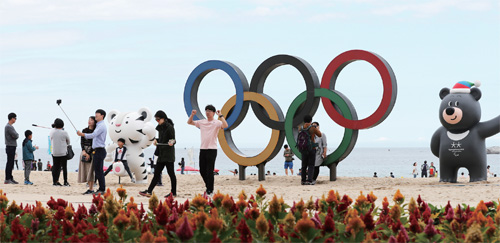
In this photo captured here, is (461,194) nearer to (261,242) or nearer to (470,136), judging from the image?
(470,136)

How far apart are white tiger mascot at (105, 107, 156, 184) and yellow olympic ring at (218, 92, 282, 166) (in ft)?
7.28

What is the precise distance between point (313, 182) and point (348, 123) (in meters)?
1.57

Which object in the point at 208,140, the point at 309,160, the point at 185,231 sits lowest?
the point at 185,231

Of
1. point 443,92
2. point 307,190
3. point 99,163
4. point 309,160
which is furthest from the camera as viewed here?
point 443,92

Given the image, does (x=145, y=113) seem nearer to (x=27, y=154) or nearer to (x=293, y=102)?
(x=27, y=154)

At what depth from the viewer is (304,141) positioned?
13.4 meters

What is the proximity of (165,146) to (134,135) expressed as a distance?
3932 millimetres

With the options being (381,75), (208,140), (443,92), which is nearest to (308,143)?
(381,75)

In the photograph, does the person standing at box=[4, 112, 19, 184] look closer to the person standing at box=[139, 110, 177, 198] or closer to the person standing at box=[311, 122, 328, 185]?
the person standing at box=[139, 110, 177, 198]

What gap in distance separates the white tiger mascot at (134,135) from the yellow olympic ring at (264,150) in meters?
2.22

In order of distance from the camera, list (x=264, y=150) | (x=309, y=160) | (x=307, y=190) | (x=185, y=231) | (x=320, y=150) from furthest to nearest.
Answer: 1. (x=264, y=150)
2. (x=320, y=150)
3. (x=309, y=160)
4. (x=307, y=190)
5. (x=185, y=231)

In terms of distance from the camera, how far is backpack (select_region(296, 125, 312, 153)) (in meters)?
13.5

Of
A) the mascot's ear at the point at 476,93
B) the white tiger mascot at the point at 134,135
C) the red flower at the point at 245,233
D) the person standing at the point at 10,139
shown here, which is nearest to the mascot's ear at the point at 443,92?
the mascot's ear at the point at 476,93

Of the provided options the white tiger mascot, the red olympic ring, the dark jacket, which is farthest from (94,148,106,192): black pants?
the red olympic ring
